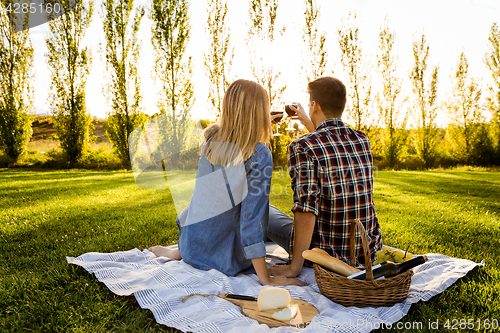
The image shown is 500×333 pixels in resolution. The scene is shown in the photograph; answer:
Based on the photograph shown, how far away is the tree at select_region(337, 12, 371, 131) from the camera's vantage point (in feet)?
54.1

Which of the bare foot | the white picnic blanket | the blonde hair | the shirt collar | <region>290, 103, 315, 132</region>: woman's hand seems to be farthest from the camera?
<region>290, 103, 315, 132</region>: woman's hand

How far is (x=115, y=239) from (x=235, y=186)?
217 cm

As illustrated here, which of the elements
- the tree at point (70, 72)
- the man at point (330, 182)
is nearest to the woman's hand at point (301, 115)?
the man at point (330, 182)

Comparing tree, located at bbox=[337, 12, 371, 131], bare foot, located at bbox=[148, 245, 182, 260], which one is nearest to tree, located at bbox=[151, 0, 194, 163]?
tree, located at bbox=[337, 12, 371, 131]

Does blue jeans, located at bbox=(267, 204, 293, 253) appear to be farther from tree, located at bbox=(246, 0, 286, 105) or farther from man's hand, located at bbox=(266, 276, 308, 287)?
tree, located at bbox=(246, 0, 286, 105)

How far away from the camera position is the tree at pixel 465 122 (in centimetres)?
1622

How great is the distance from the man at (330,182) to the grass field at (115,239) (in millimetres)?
714

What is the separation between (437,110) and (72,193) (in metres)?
18.4

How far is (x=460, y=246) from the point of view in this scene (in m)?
3.61

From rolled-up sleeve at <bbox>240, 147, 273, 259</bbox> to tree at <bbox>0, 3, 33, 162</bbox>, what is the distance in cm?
1808

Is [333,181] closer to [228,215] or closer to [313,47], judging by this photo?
[228,215]

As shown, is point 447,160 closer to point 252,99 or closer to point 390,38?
point 390,38

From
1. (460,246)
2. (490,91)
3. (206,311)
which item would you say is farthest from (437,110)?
(206,311)

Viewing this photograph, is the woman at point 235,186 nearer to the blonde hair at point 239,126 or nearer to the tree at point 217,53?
the blonde hair at point 239,126
